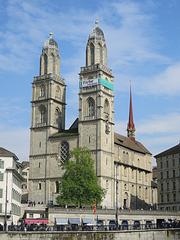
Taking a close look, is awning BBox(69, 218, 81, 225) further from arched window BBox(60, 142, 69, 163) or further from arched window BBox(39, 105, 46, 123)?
arched window BBox(39, 105, 46, 123)

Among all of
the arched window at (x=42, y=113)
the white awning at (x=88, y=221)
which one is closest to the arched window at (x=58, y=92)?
the arched window at (x=42, y=113)

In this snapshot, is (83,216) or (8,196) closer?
(8,196)

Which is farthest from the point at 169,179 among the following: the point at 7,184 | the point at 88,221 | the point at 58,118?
the point at 7,184

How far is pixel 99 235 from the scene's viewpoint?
69.1m

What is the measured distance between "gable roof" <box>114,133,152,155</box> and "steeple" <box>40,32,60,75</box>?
23037mm

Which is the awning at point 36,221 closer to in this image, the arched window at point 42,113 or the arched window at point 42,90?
the arched window at point 42,113

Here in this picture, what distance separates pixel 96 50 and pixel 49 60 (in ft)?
44.8

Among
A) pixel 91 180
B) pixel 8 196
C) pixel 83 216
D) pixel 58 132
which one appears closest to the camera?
pixel 8 196

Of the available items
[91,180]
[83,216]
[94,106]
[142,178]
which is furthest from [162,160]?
[83,216]

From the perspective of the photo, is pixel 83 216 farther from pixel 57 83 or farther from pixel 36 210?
pixel 57 83

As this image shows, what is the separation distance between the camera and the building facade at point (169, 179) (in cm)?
13300

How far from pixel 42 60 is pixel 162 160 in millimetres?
40451

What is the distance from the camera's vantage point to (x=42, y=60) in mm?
133000

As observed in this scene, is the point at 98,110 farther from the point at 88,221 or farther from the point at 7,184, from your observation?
the point at 7,184
